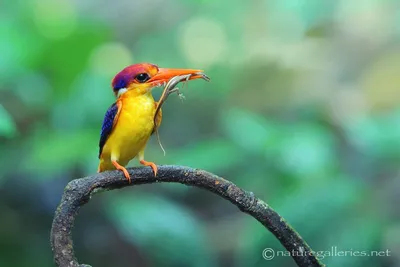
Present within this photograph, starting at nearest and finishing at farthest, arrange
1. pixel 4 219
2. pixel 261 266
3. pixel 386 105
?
pixel 261 266, pixel 4 219, pixel 386 105

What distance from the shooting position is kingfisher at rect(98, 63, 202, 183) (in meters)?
0.75

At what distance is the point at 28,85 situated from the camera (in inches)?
62.8

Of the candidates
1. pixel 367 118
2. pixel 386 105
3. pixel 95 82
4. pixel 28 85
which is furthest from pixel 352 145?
pixel 28 85

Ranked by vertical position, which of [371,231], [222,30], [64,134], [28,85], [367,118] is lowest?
[371,231]

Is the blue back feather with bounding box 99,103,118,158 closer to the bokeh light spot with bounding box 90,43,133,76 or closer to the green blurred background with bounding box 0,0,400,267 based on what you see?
the green blurred background with bounding box 0,0,400,267

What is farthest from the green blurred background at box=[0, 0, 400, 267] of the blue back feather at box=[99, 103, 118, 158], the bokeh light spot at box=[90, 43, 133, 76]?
the blue back feather at box=[99, 103, 118, 158]

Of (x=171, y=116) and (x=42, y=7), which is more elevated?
(x=42, y=7)

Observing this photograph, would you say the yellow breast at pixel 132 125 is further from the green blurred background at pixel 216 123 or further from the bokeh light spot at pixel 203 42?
the bokeh light spot at pixel 203 42

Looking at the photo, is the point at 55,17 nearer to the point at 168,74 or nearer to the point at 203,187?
the point at 168,74

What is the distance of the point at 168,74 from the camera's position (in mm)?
733

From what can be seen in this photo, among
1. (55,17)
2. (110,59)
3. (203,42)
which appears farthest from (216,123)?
(55,17)

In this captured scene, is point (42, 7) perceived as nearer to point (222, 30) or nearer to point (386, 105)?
point (222, 30)

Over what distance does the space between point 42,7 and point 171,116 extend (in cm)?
54

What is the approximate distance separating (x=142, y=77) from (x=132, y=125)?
67mm
